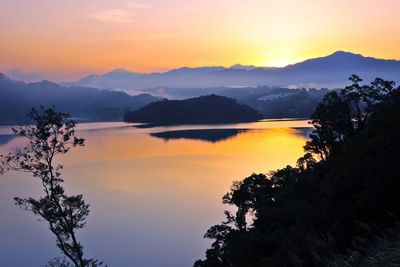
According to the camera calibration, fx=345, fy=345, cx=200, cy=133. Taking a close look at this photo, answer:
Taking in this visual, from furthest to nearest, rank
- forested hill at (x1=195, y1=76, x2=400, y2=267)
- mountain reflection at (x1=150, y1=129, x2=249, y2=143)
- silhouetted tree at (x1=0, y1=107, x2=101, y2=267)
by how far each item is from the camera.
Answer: mountain reflection at (x1=150, y1=129, x2=249, y2=143) < silhouetted tree at (x1=0, y1=107, x2=101, y2=267) < forested hill at (x1=195, y1=76, x2=400, y2=267)

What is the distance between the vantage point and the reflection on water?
136 feet

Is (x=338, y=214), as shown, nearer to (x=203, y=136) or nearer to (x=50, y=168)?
(x=50, y=168)

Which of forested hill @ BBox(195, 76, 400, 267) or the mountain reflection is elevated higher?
forested hill @ BBox(195, 76, 400, 267)

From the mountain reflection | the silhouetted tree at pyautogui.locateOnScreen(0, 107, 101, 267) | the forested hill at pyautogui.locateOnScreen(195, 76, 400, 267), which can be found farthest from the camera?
the mountain reflection

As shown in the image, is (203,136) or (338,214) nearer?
(338,214)

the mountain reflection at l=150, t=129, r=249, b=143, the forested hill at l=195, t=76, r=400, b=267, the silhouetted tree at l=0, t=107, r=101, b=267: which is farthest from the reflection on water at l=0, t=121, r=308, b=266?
the mountain reflection at l=150, t=129, r=249, b=143

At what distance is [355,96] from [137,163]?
68358mm

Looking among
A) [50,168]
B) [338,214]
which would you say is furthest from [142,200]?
[338,214]

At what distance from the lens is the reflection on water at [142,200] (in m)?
41.5

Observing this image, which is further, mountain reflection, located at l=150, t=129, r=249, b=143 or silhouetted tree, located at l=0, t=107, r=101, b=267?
mountain reflection, located at l=150, t=129, r=249, b=143

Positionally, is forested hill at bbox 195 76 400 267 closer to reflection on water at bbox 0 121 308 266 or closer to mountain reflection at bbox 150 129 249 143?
reflection on water at bbox 0 121 308 266

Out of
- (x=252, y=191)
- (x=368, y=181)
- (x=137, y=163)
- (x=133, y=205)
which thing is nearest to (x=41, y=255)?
(x=133, y=205)

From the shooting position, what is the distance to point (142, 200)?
6025 cm

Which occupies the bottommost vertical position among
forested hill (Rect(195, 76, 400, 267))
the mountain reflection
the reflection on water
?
the reflection on water
